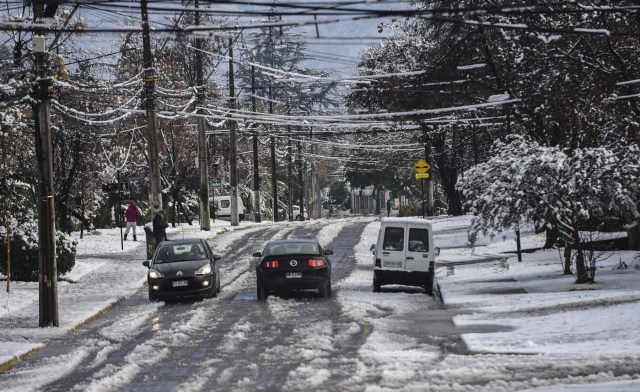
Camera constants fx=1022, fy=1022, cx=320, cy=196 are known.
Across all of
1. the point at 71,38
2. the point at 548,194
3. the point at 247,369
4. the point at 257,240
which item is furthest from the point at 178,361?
the point at 257,240

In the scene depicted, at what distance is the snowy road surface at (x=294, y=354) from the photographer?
44.0 feet

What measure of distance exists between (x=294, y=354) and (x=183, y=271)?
994 centimetres

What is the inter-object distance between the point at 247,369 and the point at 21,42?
21448 millimetres

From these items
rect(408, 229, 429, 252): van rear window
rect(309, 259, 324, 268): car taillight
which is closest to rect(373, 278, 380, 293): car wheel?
rect(408, 229, 429, 252): van rear window

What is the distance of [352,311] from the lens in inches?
868

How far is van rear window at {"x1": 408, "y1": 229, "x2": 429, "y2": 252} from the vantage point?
26.6 metres

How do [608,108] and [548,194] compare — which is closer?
[548,194]

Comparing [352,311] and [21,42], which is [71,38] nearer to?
[21,42]

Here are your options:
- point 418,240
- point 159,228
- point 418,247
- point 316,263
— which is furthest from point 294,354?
point 159,228

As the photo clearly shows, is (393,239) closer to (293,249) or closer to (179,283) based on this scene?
(293,249)

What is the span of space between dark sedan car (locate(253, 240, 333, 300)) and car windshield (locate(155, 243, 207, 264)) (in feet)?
7.56

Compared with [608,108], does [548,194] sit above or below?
below

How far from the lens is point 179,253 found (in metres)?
26.9

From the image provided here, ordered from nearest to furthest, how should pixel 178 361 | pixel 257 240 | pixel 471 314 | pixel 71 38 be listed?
pixel 178 361 < pixel 471 314 < pixel 71 38 < pixel 257 240
